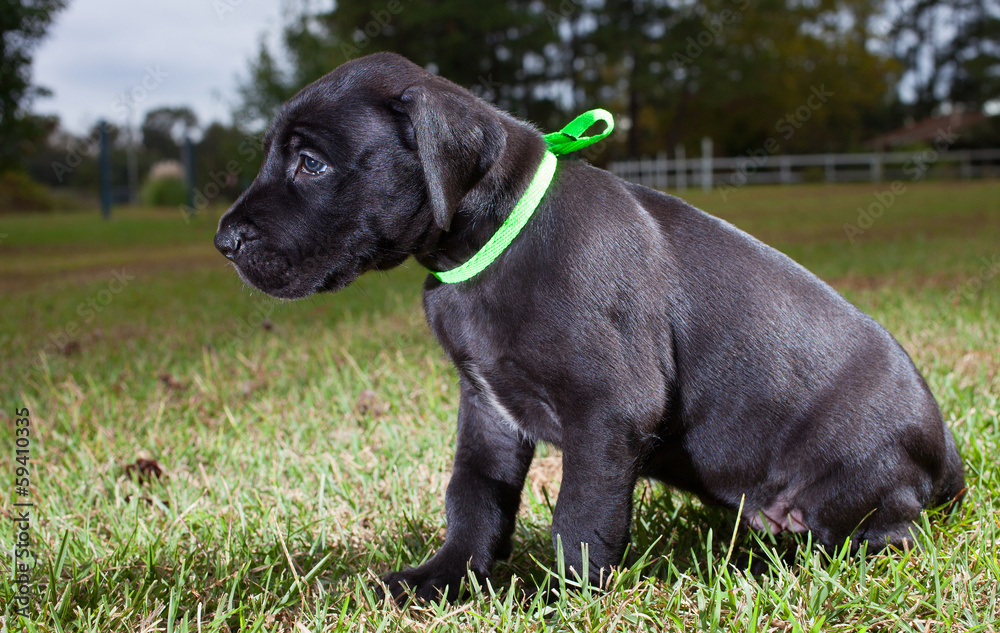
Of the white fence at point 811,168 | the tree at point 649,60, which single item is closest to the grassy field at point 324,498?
the tree at point 649,60

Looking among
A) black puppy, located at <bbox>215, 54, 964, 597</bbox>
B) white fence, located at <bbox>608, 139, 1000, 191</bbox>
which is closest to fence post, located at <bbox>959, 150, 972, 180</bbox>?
white fence, located at <bbox>608, 139, 1000, 191</bbox>

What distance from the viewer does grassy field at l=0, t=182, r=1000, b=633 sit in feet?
5.95

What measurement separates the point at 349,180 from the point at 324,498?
106 cm

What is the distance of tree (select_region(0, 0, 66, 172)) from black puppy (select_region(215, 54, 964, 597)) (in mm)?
10222

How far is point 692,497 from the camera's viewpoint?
246 centimetres

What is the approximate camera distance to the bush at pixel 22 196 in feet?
93.9

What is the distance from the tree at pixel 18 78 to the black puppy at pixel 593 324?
10.2 meters

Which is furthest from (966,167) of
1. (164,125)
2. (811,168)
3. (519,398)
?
(164,125)

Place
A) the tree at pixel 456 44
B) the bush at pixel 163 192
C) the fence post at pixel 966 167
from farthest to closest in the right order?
the fence post at pixel 966 167 → the bush at pixel 163 192 → the tree at pixel 456 44

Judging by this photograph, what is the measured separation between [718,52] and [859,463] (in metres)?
40.5

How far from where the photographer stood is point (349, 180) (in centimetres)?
202

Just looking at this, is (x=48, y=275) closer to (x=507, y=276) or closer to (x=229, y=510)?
(x=229, y=510)

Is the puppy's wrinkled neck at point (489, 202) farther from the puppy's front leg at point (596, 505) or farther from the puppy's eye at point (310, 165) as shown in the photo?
the puppy's front leg at point (596, 505)

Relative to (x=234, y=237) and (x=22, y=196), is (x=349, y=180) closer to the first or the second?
(x=234, y=237)
